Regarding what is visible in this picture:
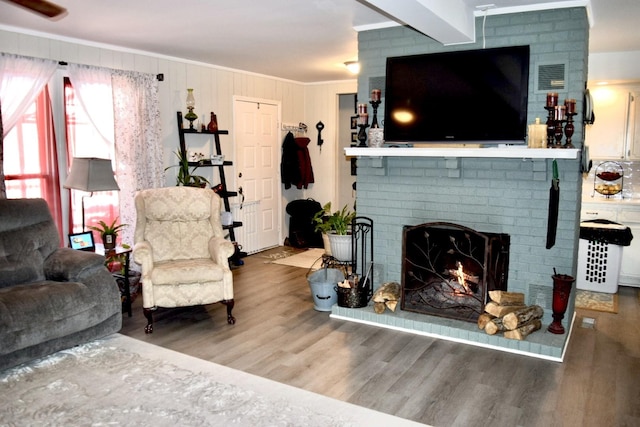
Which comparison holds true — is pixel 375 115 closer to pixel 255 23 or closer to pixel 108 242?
pixel 255 23

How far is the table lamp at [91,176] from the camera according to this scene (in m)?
4.21

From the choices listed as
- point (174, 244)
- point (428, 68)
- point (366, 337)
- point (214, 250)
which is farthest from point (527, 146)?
point (174, 244)

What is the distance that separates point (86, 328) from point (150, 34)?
2.56 metres

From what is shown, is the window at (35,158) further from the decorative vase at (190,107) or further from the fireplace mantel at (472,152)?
the fireplace mantel at (472,152)

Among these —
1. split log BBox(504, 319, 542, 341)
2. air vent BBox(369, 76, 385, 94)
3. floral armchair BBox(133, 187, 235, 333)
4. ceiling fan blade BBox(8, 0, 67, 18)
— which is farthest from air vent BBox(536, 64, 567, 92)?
ceiling fan blade BBox(8, 0, 67, 18)

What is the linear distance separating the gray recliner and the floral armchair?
31 cm

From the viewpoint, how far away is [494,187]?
400cm

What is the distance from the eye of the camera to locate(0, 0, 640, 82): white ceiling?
360 cm

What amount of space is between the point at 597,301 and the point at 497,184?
1.86 meters

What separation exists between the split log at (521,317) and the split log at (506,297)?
9 cm

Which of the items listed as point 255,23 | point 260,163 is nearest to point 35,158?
point 255,23

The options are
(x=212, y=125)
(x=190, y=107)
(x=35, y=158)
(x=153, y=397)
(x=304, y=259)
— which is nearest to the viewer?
(x=153, y=397)

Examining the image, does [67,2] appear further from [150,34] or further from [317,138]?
[317,138]

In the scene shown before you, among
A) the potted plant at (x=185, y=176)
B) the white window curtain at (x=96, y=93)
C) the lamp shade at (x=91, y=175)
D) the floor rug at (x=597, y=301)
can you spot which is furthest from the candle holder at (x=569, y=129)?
the white window curtain at (x=96, y=93)
